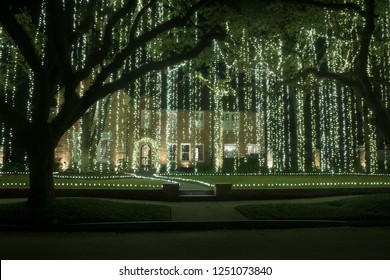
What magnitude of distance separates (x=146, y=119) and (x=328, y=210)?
2124cm

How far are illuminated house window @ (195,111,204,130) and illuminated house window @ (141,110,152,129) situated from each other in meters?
4.07

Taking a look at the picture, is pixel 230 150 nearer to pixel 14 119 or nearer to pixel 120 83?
pixel 120 83

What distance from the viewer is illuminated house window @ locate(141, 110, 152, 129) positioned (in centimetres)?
3070

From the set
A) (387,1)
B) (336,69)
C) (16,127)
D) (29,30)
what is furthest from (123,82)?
(336,69)

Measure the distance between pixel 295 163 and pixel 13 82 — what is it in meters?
21.2

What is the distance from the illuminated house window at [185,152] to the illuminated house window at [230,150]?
319 centimetres

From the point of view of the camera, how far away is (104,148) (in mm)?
29219

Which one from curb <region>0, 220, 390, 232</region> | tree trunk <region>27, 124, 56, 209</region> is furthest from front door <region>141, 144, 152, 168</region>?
curb <region>0, 220, 390, 232</region>

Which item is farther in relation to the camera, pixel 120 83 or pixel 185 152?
pixel 185 152

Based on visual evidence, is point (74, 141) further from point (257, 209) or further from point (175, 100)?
point (257, 209)

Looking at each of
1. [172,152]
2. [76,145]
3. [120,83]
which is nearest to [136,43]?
[120,83]

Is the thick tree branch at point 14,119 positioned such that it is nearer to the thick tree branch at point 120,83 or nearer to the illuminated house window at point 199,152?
the thick tree branch at point 120,83

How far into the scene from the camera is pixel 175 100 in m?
31.4

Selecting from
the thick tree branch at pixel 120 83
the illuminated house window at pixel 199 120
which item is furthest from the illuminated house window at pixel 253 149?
the thick tree branch at pixel 120 83
